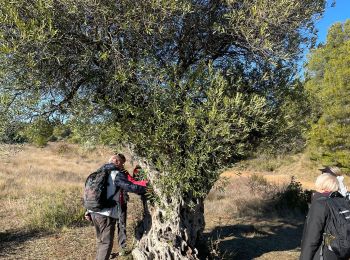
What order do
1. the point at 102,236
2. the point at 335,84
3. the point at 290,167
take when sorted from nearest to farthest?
the point at 102,236 < the point at 335,84 < the point at 290,167

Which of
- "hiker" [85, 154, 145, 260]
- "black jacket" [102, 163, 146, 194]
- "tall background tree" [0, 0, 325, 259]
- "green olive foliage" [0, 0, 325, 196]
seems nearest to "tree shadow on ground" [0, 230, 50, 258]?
"hiker" [85, 154, 145, 260]

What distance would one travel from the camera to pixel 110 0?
539 cm

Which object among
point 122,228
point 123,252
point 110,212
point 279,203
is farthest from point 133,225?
point 279,203

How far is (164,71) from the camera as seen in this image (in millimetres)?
5730

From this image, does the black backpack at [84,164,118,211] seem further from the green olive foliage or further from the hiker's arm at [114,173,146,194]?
the green olive foliage

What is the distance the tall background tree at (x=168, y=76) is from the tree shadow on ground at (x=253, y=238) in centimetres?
168

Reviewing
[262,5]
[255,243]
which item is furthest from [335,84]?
[262,5]

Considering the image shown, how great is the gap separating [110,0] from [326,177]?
12.2ft

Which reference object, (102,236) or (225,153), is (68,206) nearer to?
(102,236)

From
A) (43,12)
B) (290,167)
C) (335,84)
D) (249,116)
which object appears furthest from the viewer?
(290,167)

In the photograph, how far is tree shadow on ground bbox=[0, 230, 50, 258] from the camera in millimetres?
7667

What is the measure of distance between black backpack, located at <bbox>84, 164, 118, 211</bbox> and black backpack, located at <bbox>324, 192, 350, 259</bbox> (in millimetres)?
3498

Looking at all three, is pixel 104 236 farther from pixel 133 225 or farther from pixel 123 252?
pixel 133 225

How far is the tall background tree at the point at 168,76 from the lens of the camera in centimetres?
534
